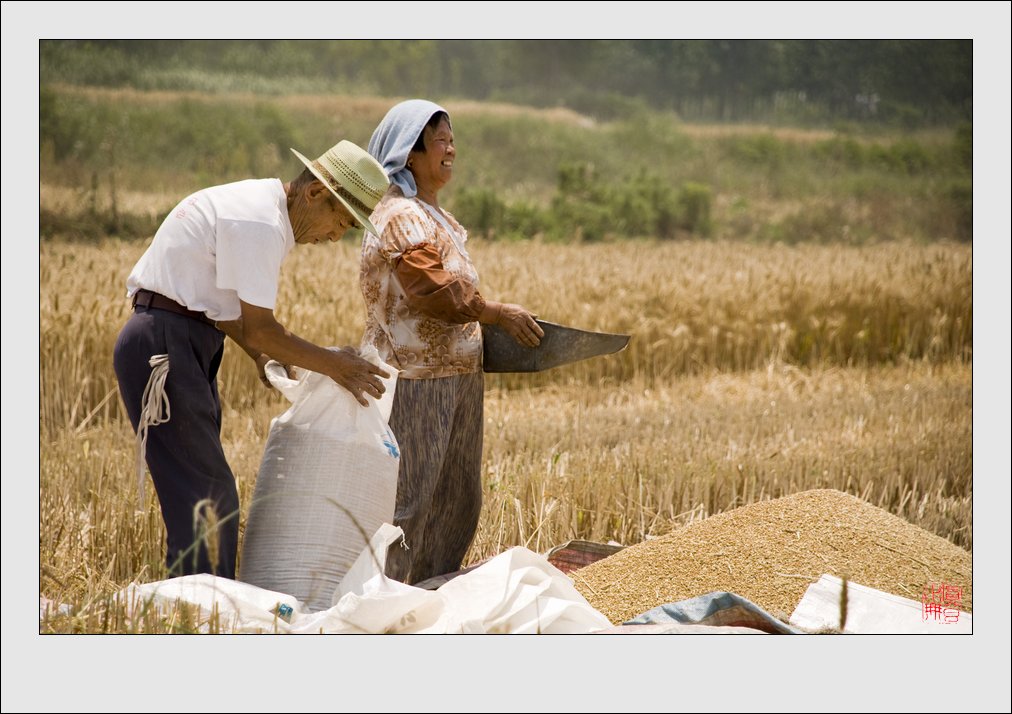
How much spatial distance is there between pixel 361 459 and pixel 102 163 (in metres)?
7.52

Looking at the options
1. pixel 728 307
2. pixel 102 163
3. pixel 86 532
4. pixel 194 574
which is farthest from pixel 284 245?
pixel 102 163

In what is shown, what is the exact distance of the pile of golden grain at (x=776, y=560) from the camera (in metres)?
3.74

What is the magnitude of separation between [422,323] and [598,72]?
406 inches

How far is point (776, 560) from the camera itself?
3.86m

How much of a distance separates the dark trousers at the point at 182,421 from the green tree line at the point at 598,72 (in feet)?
19.8

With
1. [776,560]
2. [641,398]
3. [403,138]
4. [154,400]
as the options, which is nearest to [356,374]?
[154,400]

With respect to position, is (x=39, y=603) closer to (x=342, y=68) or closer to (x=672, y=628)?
(x=672, y=628)

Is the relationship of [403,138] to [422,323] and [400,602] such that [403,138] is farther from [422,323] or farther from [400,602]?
[400,602]

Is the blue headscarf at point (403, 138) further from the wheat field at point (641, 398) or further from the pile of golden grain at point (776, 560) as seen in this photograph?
the pile of golden grain at point (776, 560)

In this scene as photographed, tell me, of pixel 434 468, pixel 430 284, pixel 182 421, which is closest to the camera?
pixel 182 421

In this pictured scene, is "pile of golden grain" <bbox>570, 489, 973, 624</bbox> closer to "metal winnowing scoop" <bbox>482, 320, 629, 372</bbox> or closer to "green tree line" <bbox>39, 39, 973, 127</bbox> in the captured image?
"metal winnowing scoop" <bbox>482, 320, 629, 372</bbox>

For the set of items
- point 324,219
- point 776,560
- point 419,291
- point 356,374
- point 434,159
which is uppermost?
point 434,159

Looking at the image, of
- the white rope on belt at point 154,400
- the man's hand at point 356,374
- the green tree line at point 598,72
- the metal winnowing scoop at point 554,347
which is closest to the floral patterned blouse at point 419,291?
the metal winnowing scoop at point 554,347

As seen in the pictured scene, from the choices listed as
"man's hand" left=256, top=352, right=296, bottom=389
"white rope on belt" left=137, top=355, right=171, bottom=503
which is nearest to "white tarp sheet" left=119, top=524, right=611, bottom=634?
"white rope on belt" left=137, top=355, right=171, bottom=503
